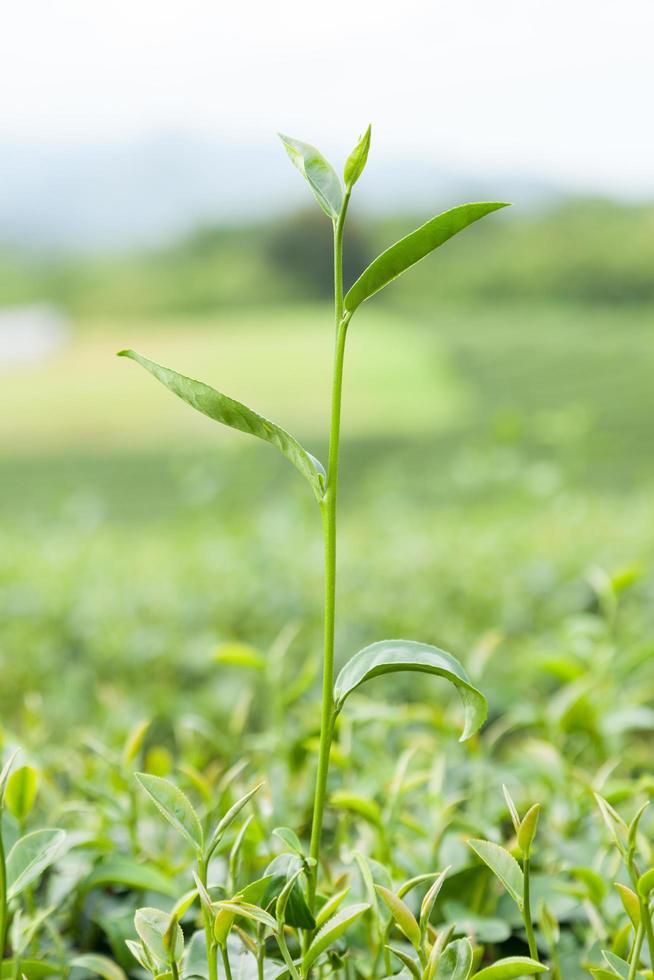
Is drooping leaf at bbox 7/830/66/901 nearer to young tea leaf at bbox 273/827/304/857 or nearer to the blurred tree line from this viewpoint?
young tea leaf at bbox 273/827/304/857

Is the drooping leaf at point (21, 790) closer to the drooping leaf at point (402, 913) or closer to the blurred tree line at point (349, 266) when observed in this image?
the drooping leaf at point (402, 913)

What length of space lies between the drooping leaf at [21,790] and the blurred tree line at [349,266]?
6.40m

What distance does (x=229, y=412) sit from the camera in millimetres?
423

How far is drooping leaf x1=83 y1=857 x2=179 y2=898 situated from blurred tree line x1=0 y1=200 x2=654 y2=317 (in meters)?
6.41

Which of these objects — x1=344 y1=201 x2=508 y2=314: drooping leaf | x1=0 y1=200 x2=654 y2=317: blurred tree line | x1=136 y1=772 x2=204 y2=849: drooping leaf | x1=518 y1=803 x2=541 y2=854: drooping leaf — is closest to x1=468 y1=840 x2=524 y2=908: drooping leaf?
x1=518 y1=803 x2=541 y2=854: drooping leaf

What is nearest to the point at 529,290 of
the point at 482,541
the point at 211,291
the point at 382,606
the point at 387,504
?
the point at 211,291

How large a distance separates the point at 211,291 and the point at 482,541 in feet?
19.4

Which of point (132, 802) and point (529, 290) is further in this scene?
point (529, 290)

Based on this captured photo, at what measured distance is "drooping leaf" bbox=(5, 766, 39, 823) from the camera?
0.56 m

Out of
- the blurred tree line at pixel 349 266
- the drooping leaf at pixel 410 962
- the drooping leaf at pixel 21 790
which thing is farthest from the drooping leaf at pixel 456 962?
the blurred tree line at pixel 349 266

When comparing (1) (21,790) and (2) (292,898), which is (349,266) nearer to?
(1) (21,790)

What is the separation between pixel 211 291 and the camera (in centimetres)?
777

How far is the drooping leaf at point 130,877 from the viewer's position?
1.81 ft

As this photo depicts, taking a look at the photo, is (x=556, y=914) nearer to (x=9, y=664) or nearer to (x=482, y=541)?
(x=9, y=664)
